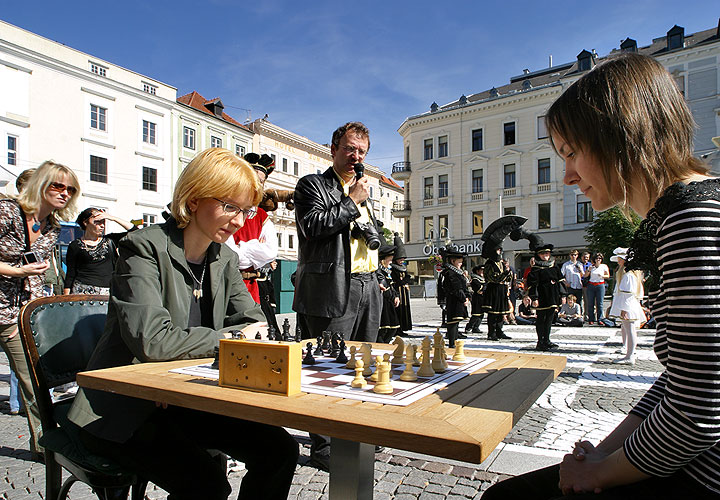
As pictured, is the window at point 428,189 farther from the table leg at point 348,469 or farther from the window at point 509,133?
the table leg at point 348,469

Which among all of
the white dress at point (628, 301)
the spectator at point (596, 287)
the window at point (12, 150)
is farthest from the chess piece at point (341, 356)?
the window at point (12, 150)

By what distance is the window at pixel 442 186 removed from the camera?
132 feet

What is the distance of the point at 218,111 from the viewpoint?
37.5m

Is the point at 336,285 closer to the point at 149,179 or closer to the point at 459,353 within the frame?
the point at 459,353

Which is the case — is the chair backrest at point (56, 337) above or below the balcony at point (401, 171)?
below

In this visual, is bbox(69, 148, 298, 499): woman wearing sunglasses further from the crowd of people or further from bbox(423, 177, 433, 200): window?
bbox(423, 177, 433, 200): window

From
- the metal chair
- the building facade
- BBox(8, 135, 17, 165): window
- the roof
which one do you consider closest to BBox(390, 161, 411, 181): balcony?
the building facade

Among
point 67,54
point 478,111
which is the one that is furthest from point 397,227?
point 67,54

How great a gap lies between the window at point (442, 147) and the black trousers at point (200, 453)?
132 feet

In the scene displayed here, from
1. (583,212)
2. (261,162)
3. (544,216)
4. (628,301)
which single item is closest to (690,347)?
(261,162)

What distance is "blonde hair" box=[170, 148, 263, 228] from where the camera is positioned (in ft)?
6.32

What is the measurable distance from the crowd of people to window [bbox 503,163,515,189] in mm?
36549

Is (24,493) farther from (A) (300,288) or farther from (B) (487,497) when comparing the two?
(B) (487,497)

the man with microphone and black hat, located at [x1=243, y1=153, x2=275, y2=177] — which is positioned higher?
black hat, located at [x1=243, y1=153, x2=275, y2=177]
